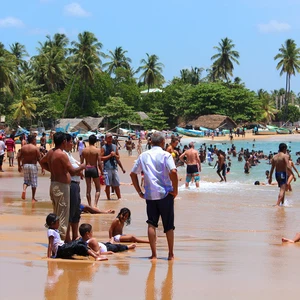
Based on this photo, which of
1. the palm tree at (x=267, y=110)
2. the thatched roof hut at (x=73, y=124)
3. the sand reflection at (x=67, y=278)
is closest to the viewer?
the sand reflection at (x=67, y=278)

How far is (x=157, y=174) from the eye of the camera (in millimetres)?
6633

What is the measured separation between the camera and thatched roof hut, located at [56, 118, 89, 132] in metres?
66.5

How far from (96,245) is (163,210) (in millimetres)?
940

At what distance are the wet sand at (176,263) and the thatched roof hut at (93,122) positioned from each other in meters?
57.9

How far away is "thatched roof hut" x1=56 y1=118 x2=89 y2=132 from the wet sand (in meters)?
54.7

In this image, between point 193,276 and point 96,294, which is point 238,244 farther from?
point 96,294

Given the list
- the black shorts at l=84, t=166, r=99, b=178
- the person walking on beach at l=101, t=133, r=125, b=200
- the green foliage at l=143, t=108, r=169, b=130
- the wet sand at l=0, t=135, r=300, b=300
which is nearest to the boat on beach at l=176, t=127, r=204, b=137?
the green foliage at l=143, t=108, r=169, b=130

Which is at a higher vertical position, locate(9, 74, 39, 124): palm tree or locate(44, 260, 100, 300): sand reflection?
locate(9, 74, 39, 124): palm tree

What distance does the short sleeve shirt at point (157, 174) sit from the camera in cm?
660

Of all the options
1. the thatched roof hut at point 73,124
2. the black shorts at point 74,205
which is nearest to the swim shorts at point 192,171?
the black shorts at point 74,205

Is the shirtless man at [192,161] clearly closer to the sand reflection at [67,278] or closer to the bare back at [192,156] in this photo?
the bare back at [192,156]

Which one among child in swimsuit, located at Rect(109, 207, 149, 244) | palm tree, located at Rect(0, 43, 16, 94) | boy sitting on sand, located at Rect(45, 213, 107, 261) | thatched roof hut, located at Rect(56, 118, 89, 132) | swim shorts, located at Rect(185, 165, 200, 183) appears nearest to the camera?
boy sitting on sand, located at Rect(45, 213, 107, 261)

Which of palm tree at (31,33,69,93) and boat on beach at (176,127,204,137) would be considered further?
boat on beach at (176,127,204,137)

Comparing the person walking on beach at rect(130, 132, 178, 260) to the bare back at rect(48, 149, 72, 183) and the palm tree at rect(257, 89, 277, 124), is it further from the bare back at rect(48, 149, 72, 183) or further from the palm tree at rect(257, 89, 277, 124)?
the palm tree at rect(257, 89, 277, 124)
